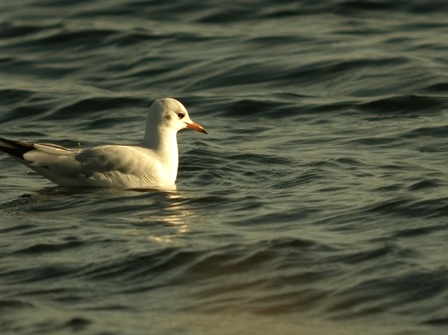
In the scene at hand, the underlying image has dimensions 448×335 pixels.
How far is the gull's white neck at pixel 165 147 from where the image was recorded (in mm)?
9969

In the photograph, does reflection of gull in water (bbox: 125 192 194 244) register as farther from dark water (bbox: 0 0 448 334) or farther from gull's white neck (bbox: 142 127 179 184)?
gull's white neck (bbox: 142 127 179 184)

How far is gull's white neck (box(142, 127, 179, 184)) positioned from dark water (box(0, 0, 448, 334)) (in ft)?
0.77

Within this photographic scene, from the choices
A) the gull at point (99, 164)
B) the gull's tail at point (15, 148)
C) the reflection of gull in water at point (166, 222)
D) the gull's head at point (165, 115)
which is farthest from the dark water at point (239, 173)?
the gull's head at point (165, 115)

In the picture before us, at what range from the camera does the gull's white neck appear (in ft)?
32.7

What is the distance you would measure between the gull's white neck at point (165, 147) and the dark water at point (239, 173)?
24cm

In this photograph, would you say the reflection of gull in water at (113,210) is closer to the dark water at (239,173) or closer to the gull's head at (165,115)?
the dark water at (239,173)

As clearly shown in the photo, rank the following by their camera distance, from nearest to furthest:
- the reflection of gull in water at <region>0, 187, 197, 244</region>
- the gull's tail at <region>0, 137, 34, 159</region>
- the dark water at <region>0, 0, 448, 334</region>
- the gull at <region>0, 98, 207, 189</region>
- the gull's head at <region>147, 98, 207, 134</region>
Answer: the dark water at <region>0, 0, 448, 334</region>
the reflection of gull in water at <region>0, 187, 197, 244</region>
the gull at <region>0, 98, 207, 189</region>
the gull's tail at <region>0, 137, 34, 159</region>
the gull's head at <region>147, 98, 207, 134</region>

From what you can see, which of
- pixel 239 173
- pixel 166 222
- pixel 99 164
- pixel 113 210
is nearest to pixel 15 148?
pixel 99 164

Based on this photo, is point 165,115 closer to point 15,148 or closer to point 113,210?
point 15,148

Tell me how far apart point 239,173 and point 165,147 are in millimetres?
756

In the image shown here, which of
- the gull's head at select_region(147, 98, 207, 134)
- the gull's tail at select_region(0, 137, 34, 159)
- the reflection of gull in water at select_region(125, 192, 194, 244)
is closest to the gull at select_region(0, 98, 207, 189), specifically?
the gull's tail at select_region(0, 137, 34, 159)

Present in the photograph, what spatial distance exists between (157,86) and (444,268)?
812 centimetres

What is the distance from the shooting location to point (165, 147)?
10133 mm

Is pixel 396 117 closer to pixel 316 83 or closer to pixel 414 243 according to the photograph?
pixel 316 83
